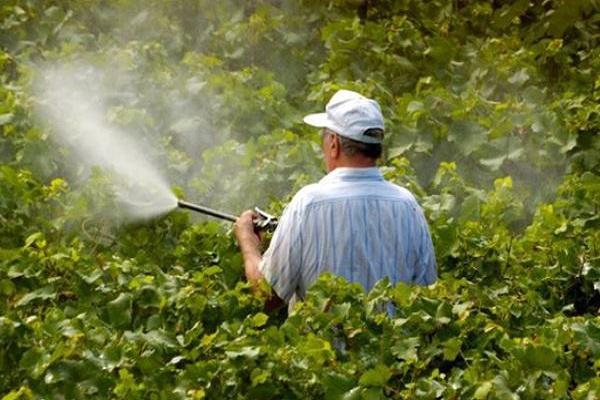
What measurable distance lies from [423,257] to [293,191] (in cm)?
136

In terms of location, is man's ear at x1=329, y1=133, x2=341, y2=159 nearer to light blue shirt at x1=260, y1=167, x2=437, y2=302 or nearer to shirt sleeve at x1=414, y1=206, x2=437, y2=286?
light blue shirt at x1=260, y1=167, x2=437, y2=302

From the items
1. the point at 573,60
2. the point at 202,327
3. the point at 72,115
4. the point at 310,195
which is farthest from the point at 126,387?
the point at 573,60

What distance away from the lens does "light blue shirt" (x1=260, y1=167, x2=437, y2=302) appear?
5.57m

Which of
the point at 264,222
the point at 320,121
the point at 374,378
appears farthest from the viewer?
the point at 264,222

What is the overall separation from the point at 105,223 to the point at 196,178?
0.72 m

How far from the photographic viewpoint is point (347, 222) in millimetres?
5586

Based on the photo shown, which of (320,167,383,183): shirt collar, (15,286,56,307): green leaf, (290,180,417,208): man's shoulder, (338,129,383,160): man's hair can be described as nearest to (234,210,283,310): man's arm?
(290,180,417,208): man's shoulder

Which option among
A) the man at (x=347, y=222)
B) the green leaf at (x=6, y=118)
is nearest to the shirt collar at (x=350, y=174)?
the man at (x=347, y=222)

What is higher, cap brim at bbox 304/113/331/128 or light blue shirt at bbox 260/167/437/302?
cap brim at bbox 304/113/331/128

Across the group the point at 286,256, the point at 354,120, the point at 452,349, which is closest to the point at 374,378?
the point at 452,349

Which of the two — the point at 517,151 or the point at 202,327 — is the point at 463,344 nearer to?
the point at 202,327

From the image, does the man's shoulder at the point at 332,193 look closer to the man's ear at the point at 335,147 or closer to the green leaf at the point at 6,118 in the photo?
the man's ear at the point at 335,147

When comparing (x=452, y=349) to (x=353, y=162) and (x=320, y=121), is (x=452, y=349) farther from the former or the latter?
(x=320, y=121)

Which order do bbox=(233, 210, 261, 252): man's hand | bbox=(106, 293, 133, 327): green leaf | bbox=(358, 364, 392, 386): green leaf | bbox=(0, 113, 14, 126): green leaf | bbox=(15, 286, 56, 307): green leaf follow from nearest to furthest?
1. bbox=(358, 364, 392, 386): green leaf
2. bbox=(106, 293, 133, 327): green leaf
3. bbox=(15, 286, 56, 307): green leaf
4. bbox=(233, 210, 261, 252): man's hand
5. bbox=(0, 113, 14, 126): green leaf
